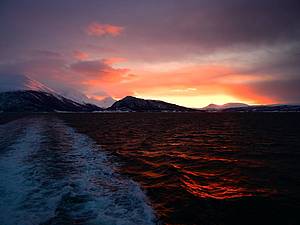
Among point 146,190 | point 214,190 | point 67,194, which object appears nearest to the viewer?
point 67,194

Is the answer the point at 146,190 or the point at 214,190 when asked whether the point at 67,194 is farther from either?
the point at 214,190

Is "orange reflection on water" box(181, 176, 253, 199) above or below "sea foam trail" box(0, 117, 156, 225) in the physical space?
below

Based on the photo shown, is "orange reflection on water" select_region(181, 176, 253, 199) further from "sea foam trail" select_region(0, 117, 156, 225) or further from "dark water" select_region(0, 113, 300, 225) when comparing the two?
"sea foam trail" select_region(0, 117, 156, 225)

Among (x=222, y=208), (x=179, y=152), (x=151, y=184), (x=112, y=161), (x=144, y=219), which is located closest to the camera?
(x=144, y=219)

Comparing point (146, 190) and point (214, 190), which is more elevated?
point (146, 190)

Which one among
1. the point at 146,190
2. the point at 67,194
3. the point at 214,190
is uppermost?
the point at 67,194

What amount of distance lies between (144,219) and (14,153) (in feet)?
58.0

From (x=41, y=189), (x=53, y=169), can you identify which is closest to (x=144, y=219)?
(x=41, y=189)

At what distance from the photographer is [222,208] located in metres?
11.5

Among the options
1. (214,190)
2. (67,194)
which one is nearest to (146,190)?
(214,190)

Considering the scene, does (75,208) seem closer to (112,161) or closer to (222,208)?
(222,208)

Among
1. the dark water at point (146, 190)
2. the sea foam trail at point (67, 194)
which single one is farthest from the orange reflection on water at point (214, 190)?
the sea foam trail at point (67, 194)

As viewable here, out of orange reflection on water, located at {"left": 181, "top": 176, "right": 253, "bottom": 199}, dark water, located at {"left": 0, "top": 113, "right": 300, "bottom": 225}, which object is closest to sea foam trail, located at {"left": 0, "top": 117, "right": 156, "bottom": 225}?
dark water, located at {"left": 0, "top": 113, "right": 300, "bottom": 225}

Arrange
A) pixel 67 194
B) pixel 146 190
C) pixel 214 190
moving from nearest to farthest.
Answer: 1. pixel 67 194
2. pixel 146 190
3. pixel 214 190
